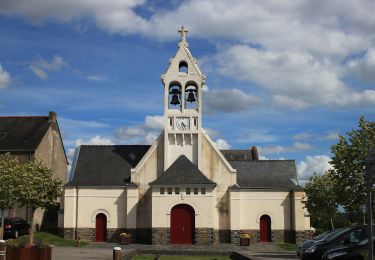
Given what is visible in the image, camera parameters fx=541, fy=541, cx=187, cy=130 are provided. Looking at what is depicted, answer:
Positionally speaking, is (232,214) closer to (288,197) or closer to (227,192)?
(227,192)

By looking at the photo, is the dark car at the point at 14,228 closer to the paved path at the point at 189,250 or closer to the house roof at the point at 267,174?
the paved path at the point at 189,250

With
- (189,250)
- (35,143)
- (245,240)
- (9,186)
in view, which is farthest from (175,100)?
(35,143)

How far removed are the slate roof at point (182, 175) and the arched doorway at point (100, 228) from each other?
5949 mm

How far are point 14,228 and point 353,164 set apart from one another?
25.2 m

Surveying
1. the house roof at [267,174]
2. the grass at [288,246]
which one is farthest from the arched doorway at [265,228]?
the house roof at [267,174]

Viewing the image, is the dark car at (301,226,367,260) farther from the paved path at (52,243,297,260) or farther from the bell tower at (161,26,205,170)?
the bell tower at (161,26,205,170)

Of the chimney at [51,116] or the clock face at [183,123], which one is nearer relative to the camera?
the clock face at [183,123]

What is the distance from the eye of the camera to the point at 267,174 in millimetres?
44375

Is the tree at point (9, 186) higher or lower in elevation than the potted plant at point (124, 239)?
higher

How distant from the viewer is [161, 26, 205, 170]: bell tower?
42.3 metres

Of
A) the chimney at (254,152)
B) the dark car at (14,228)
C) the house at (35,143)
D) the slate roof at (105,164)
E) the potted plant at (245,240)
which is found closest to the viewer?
the potted plant at (245,240)

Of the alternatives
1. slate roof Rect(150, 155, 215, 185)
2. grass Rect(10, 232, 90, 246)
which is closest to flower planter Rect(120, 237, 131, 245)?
grass Rect(10, 232, 90, 246)

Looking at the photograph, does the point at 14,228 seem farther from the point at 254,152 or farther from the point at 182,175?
the point at 254,152

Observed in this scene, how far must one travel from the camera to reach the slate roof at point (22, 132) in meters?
48.9
